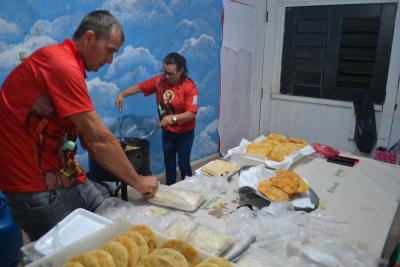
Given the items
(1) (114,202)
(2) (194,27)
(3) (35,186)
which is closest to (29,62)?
(3) (35,186)

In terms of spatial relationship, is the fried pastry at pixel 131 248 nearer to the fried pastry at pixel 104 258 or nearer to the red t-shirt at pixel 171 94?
the fried pastry at pixel 104 258

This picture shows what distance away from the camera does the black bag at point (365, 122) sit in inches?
138

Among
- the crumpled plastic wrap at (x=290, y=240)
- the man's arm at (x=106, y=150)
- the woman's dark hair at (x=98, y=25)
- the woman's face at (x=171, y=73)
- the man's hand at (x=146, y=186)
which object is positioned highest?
the woman's dark hair at (x=98, y=25)

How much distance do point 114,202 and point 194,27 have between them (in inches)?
90.4

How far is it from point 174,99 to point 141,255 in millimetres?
1982

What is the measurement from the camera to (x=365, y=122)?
3.53 m

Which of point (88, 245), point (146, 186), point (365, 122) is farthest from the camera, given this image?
point (365, 122)

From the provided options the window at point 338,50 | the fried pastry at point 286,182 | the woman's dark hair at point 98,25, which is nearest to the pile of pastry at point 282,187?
the fried pastry at point 286,182

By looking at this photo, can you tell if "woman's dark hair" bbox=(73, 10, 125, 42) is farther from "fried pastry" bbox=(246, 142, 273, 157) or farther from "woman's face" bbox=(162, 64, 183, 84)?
"woman's face" bbox=(162, 64, 183, 84)

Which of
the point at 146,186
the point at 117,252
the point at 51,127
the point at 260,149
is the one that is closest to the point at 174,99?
the point at 260,149

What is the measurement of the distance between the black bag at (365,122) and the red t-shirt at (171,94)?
6.41 feet

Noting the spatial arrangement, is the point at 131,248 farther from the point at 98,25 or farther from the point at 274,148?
the point at 274,148

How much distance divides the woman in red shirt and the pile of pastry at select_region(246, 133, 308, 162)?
76 cm

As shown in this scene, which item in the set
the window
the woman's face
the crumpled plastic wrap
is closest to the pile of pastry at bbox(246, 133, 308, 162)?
the crumpled plastic wrap
